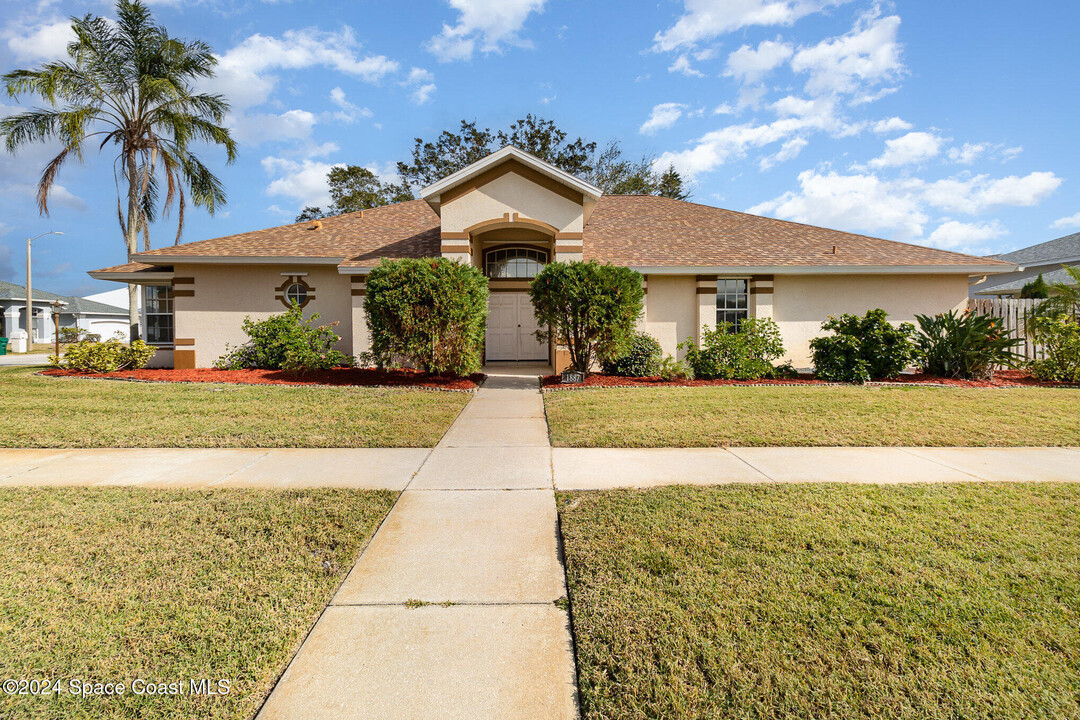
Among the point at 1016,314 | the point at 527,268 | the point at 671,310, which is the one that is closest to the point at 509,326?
the point at 527,268

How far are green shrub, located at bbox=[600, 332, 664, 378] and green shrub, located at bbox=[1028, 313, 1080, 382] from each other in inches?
353

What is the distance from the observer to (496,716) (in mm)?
2246

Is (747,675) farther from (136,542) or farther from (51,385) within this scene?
(51,385)

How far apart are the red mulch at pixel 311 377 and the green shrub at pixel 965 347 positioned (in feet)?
36.6

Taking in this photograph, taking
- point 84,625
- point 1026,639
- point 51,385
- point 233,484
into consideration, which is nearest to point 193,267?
point 51,385

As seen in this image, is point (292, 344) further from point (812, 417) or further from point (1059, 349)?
point (1059, 349)

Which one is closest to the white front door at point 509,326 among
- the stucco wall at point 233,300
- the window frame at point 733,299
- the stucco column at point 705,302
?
the stucco wall at point 233,300

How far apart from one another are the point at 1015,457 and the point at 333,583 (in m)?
7.61

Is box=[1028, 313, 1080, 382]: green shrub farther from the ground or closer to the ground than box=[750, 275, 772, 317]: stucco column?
closer to the ground

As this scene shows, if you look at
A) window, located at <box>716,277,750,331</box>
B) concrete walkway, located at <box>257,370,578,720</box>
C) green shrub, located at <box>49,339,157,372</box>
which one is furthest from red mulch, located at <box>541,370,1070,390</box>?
green shrub, located at <box>49,339,157,372</box>

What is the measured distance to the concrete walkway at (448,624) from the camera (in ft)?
7.63

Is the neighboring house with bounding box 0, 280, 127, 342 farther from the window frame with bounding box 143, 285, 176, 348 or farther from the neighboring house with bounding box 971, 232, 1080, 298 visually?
the neighboring house with bounding box 971, 232, 1080, 298

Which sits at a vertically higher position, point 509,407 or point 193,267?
point 193,267

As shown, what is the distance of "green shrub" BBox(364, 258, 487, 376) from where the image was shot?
11.3m
